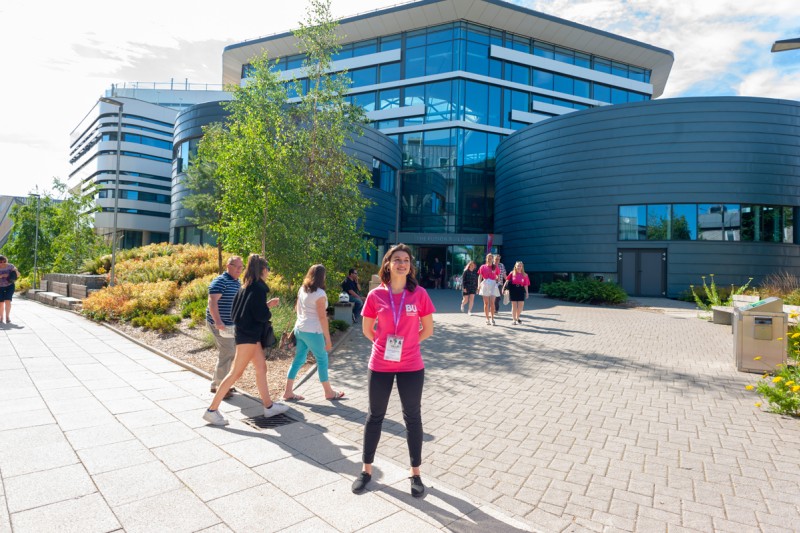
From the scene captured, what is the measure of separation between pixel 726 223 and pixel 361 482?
25.4 metres

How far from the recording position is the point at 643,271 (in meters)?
23.0

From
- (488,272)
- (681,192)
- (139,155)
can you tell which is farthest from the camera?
(139,155)

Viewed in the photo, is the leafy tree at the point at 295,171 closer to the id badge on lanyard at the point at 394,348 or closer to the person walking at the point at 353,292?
the person walking at the point at 353,292

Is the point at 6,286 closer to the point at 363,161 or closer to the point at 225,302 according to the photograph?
the point at 225,302

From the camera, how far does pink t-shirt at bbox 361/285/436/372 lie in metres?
3.35

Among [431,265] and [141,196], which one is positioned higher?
[141,196]

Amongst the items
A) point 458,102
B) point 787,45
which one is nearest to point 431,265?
point 458,102

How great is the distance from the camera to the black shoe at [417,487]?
10.5ft

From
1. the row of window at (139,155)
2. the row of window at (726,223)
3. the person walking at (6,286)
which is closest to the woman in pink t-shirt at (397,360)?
the person walking at (6,286)

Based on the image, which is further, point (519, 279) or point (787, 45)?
point (519, 279)

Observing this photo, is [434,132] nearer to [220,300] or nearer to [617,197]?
[617,197]

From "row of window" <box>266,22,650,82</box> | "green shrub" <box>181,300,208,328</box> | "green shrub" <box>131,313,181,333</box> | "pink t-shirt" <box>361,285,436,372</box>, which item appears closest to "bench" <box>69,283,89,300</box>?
"green shrub" <box>181,300,208,328</box>

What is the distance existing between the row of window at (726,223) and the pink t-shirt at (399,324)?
2349 cm

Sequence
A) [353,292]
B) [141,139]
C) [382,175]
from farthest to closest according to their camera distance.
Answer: [141,139] → [382,175] → [353,292]
